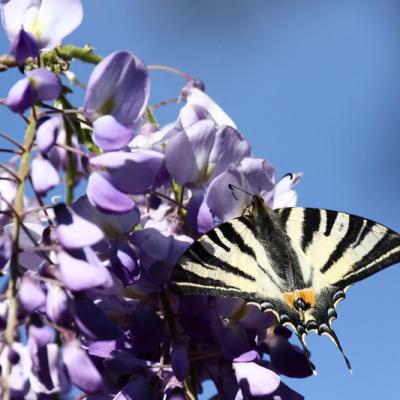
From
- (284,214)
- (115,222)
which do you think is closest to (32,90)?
(115,222)

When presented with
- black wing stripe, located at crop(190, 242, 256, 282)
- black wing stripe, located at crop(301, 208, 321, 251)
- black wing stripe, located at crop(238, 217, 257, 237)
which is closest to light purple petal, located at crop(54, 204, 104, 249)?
black wing stripe, located at crop(190, 242, 256, 282)

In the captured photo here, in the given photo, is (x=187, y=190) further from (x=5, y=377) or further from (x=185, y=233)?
(x=5, y=377)

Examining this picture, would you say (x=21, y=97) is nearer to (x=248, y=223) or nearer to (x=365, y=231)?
(x=248, y=223)

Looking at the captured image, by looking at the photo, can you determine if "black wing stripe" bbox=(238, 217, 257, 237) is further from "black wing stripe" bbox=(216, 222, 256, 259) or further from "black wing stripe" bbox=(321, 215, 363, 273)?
"black wing stripe" bbox=(321, 215, 363, 273)

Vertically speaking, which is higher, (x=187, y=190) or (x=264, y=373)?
(x=187, y=190)

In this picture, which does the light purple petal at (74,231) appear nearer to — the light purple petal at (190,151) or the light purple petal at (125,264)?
the light purple petal at (125,264)

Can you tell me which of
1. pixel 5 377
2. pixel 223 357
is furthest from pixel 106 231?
pixel 5 377
